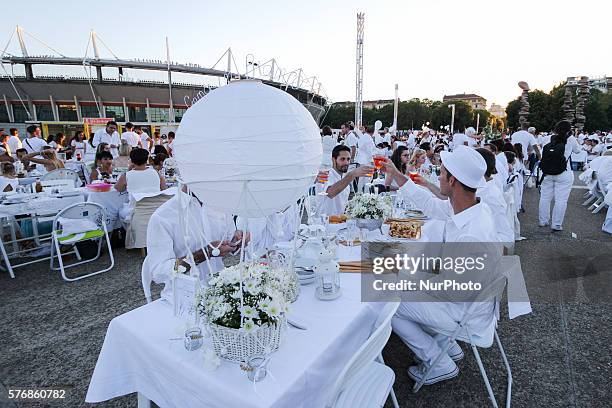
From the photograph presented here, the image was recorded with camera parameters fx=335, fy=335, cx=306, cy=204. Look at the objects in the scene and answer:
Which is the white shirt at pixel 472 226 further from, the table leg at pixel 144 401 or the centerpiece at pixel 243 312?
the table leg at pixel 144 401

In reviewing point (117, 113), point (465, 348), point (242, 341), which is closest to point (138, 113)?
point (117, 113)

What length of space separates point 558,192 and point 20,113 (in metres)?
70.7

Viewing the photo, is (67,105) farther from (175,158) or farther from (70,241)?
(175,158)

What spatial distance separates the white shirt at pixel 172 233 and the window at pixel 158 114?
6178cm

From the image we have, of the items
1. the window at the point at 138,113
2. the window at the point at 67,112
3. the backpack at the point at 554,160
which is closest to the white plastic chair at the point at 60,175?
the backpack at the point at 554,160

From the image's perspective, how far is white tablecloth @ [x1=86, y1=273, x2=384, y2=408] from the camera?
4.51 feet

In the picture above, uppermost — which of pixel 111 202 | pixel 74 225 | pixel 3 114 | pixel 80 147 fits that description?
pixel 3 114

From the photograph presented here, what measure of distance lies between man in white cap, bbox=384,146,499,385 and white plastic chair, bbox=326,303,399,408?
1.66 feet

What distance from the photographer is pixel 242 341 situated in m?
1.41

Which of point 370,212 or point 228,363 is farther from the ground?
point 370,212

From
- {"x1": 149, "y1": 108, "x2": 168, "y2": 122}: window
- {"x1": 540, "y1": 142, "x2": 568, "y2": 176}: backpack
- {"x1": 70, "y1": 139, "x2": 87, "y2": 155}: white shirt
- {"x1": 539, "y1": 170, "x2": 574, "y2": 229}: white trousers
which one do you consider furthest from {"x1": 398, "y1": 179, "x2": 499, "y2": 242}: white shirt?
{"x1": 149, "y1": 108, "x2": 168, "y2": 122}: window

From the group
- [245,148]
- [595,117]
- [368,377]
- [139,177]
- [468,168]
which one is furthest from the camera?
[595,117]

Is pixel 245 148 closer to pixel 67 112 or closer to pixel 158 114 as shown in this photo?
pixel 158 114

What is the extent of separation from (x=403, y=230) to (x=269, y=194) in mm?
2128
